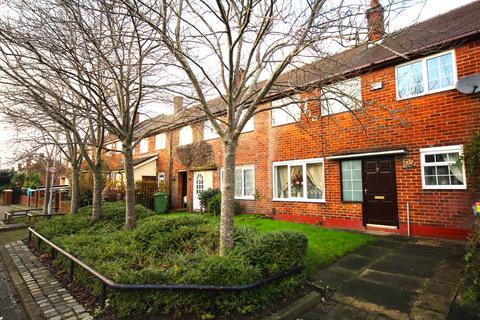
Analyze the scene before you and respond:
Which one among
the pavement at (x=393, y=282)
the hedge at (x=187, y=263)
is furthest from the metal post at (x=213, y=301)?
the pavement at (x=393, y=282)

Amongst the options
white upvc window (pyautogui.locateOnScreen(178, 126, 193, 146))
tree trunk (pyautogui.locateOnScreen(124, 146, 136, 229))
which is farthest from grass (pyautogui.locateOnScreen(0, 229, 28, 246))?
white upvc window (pyautogui.locateOnScreen(178, 126, 193, 146))

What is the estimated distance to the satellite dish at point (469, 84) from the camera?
6.24 m

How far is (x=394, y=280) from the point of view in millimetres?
4262

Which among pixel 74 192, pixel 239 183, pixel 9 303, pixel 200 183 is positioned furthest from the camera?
pixel 200 183

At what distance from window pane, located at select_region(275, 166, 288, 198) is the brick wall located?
1.02 ft

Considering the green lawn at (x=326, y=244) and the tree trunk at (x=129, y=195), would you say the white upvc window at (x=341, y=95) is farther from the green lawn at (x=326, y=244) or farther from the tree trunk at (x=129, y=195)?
the tree trunk at (x=129, y=195)

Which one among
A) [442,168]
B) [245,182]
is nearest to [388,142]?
[442,168]

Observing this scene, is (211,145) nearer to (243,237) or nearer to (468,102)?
(243,237)

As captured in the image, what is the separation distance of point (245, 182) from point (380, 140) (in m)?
6.00

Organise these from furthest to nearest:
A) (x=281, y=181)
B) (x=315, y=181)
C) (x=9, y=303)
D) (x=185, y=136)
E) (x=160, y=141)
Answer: (x=160, y=141) < (x=185, y=136) < (x=281, y=181) < (x=315, y=181) < (x=9, y=303)

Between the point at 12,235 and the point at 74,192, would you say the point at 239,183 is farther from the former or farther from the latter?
the point at 12,235

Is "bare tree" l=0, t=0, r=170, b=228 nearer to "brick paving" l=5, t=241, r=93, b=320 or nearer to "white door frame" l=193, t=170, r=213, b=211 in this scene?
"brick paving" l=5, t=241, r=93, b=320

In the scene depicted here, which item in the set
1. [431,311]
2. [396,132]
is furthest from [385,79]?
[431,311]

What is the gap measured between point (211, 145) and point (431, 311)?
11.6 m
